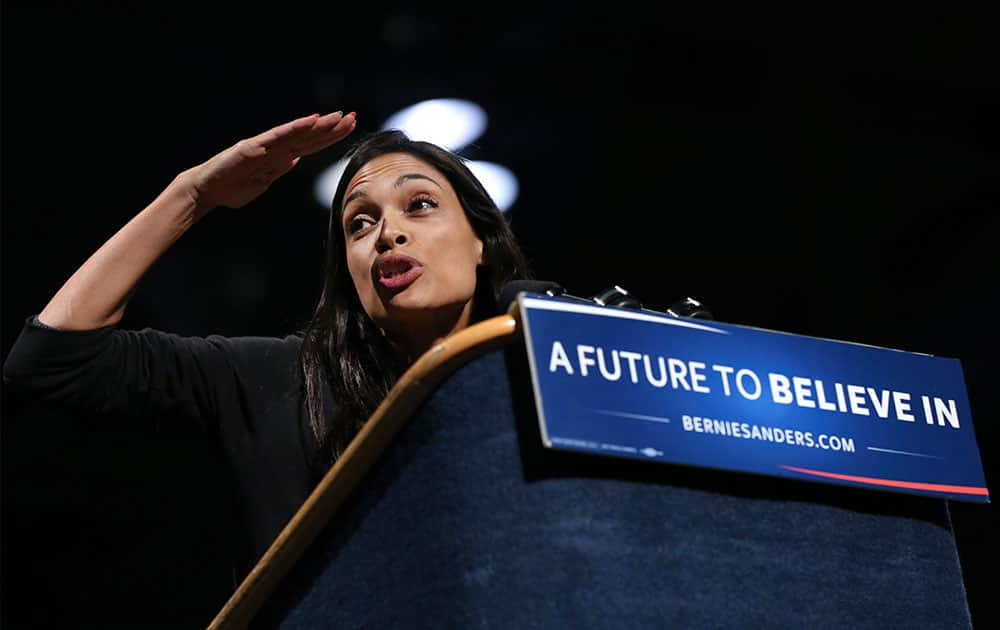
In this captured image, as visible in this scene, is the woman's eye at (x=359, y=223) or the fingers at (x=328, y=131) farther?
the woman's eye at (x=359, y=223)

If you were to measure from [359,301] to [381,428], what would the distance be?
76cm

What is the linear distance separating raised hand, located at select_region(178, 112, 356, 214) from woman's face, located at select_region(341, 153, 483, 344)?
12cm

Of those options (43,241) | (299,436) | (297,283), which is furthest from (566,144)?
(299,436)

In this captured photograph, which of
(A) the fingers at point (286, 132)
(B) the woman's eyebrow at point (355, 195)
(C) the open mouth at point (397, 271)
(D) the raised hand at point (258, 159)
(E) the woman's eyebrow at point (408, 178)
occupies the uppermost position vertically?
(A) the fingers at point (286, 132)

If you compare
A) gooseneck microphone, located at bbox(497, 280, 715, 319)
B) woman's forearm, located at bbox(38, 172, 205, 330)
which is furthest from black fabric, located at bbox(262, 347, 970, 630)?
woman's forearm, located at bbox(38, 172, 205, 330)

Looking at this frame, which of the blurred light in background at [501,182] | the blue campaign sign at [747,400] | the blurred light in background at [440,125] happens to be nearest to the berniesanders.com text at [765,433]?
the blue campaign sign at [747,400]

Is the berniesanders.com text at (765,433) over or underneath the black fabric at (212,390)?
over

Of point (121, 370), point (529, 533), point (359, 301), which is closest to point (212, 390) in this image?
point (121, 370)

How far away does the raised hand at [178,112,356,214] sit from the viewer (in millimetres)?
1263

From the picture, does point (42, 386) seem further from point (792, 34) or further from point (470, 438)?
point (792, 34)

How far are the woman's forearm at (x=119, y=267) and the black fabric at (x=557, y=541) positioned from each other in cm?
56

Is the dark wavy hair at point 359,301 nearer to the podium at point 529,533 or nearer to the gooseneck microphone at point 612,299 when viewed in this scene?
the gooseneck microphone at point 612,299

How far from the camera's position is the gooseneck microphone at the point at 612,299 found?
2.94ft

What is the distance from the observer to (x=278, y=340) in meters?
1.45
